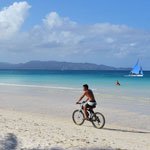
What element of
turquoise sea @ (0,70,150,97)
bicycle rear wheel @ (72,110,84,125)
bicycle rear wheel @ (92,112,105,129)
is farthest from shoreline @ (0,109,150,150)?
turquoise sea @ (0,70,150,97)

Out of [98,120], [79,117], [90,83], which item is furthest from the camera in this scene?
[90,83]

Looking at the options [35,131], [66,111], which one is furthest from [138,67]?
[35,131]

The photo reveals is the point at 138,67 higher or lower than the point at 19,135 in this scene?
higher

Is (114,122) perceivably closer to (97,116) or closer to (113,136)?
(97,116)

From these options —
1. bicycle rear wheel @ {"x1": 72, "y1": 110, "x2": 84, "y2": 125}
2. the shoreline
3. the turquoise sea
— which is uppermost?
the turquoise sea

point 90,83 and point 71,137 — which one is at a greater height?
point 90,83

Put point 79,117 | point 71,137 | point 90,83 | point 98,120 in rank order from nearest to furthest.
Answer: point 71,137 → point 98,120 → point 79,117 → point 90,83

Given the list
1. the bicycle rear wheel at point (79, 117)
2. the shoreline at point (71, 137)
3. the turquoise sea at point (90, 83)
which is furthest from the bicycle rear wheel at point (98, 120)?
the turquoise sea at point (90, 83)

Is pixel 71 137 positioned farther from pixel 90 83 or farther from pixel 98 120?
pixel 90 83

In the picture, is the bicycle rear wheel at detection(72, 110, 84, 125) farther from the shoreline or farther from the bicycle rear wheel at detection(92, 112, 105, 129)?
the bicycle rear wheel at detection(92, 112, 105, 129)

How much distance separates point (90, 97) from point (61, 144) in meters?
3.07

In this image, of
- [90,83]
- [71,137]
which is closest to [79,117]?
[71,137]

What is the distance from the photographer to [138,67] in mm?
86938

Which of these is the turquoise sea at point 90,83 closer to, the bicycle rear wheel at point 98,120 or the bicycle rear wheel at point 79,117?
the bicycle rear wheel at point 79,117
